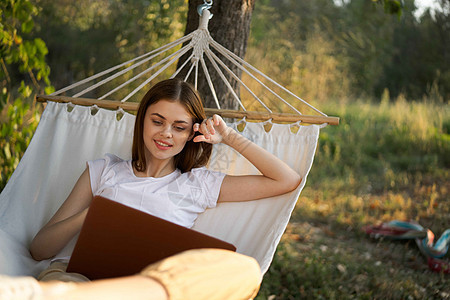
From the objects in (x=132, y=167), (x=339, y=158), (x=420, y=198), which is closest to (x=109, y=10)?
(x=339, y=158)

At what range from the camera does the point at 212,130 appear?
71.2 inches

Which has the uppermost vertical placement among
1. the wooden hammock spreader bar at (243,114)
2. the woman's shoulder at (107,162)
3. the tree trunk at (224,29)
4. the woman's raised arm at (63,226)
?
the tree trunk at (224,29)

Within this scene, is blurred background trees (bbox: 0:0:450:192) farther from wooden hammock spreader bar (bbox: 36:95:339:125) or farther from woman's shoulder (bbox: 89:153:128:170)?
woman's shoulder (bbox: 89:153:128:170)

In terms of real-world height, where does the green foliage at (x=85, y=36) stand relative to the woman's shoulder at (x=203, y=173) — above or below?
above

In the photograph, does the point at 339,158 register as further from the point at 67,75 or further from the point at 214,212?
the point at 67,75

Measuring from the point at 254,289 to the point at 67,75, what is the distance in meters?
6.42

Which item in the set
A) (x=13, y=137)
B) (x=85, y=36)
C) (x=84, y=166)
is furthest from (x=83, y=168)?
(x=85, y=36)

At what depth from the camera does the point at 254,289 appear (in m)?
1.31

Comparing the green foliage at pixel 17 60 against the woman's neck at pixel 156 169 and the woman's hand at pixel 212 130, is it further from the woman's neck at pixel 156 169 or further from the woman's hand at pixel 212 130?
the woman's hand at pixel 212 130

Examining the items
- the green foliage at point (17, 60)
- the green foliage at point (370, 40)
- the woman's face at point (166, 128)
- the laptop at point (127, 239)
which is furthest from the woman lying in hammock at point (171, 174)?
the green foliage at point (370, 40)

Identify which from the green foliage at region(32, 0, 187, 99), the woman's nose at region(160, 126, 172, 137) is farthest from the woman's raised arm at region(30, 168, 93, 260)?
the green foliage at region(32, 0, 187, 99)

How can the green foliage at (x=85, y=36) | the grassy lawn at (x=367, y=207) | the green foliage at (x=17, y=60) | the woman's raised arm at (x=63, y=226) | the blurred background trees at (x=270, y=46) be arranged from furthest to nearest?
1. the green foliage at (x=85, y=36)
2. the blurred background trees at (x=270, y=46)
3. the grassy lawn at (x=367, y=207)
4. the green foliage at (x=17, y=60)
5. the woman's raised arm at (x=63, y=226)

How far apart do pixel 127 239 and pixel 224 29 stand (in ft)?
4.84

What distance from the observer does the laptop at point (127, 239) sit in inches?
52.2
